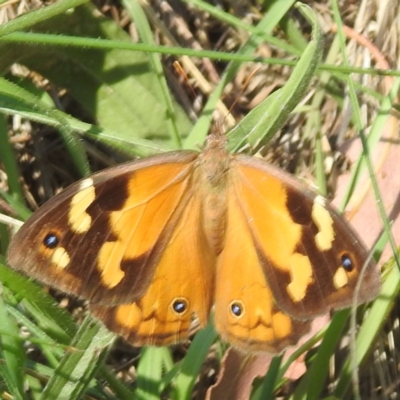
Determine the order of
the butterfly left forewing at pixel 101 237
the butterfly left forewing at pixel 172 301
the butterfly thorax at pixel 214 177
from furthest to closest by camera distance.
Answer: the butterfly thorax at pixel 214 177 → the butterfly left forewing at pixel 172 301 → the butterfly left forewing at pixel 101 237

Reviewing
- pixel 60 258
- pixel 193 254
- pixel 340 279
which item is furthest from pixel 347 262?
pixel 60 258

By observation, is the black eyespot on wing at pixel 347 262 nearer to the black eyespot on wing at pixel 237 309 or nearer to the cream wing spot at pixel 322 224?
the cream wing spot at pixel 322 224

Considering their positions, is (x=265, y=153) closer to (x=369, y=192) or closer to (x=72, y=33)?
(x=369, y=192)

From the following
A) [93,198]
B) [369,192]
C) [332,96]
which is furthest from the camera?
[332,96]

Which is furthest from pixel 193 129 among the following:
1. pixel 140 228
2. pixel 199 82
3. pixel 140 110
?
pixel 140 228

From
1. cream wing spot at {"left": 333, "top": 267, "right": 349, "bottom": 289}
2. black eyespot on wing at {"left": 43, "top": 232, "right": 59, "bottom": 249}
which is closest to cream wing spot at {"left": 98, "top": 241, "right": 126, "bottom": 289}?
black eyespot on wing at {"left": 43, "top": 232, "right": 59, "bottom": 249}

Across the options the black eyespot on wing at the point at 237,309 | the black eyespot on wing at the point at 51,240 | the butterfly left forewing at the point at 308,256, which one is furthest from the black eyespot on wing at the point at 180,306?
the black eyespot on wing at the point at 51,240
